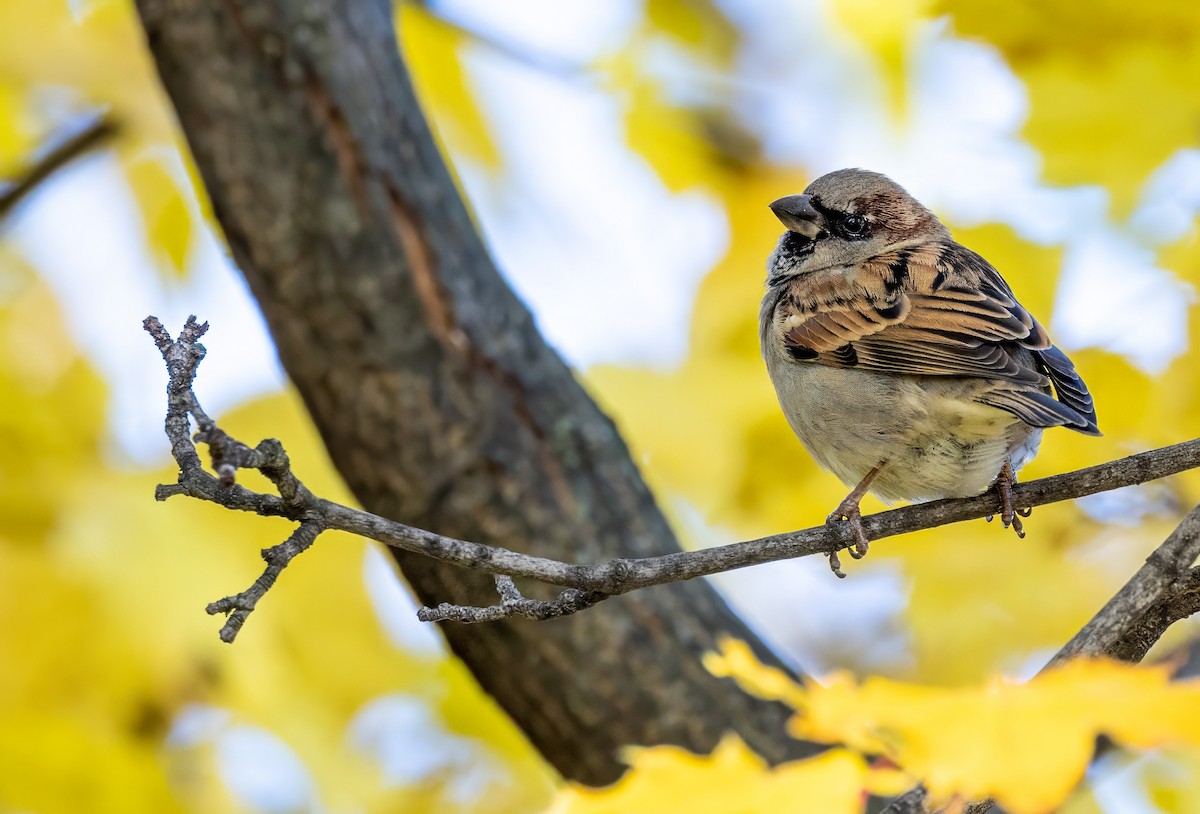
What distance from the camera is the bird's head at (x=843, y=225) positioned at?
3750 millimetres

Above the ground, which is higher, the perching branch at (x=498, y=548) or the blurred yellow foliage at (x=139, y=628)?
the blurred yellow foliage at (x=139, y=628)

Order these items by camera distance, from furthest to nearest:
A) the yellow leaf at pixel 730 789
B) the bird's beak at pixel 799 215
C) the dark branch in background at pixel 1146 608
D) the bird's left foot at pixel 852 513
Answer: the bird's beak at pixel 799 215, the bird's left foot at pixel 852 513, the dark branch in background at pixel 1146 608, the yellow leaf at pixel 730 789

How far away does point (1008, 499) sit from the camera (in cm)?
274

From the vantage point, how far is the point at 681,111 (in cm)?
441

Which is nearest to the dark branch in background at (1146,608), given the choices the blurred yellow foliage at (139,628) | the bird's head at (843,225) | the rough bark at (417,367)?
the rough bark at (417,367)

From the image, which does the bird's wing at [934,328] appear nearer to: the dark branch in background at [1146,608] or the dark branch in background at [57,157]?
the dark branch in background at [1146,608]

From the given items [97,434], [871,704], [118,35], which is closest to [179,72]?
[118,35]

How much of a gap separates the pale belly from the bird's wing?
0.05 m

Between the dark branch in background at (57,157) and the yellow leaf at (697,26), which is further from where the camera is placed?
the yellow leaf at (697,26)

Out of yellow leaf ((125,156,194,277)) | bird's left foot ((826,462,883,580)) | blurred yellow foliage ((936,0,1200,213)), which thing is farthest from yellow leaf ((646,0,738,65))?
bird's left foot ((826,462,883,580))

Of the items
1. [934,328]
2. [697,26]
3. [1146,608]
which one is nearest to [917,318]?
[934,328]

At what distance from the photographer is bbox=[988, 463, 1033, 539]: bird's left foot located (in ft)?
9.12

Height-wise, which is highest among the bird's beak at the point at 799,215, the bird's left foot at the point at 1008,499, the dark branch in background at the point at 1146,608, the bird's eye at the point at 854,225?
the bird's beak at the point at 799,215

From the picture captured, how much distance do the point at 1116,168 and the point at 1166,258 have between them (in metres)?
0.30
